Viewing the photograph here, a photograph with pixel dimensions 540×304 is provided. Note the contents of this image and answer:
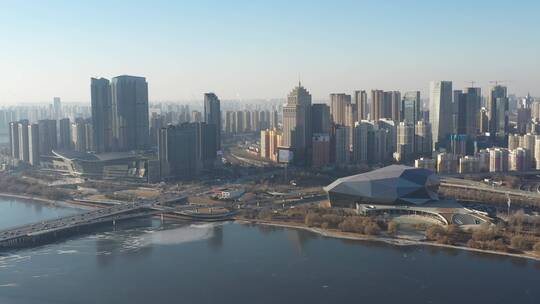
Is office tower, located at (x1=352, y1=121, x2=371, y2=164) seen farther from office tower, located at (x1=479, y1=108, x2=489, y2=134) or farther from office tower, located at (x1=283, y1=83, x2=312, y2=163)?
office tower, located at (x1=479, y1=108, x2=489, y2=134)

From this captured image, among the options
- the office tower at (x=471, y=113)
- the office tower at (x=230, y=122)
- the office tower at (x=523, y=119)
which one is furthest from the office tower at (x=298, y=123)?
the office tower at (x=523, y=119)

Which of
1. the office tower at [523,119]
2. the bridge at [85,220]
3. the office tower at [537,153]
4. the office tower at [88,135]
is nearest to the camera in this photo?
the bridge at [85,220]

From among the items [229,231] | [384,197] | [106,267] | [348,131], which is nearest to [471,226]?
[384,197]

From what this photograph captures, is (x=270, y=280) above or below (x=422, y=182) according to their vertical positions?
below

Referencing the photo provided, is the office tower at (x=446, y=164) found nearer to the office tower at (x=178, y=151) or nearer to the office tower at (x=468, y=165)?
the office tower at (x=468, y=165)

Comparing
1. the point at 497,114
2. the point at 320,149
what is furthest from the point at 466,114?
the point at 320,149

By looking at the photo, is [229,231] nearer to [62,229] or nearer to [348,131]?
[62,229]
